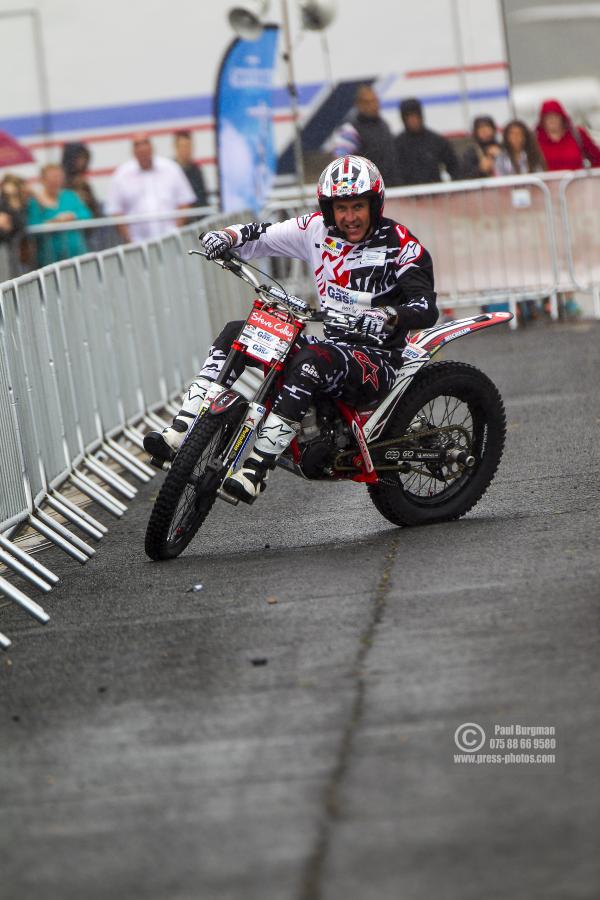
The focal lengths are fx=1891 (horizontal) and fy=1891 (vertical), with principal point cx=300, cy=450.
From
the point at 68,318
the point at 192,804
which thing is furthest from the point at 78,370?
the point at 192,804

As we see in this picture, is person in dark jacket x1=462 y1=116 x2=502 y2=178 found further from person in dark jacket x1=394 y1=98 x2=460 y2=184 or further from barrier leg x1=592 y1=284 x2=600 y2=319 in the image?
barrier leg x1=592 y1=284 x2=600 y2=319

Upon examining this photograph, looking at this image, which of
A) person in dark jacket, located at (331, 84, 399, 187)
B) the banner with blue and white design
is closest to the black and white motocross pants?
the banner with blue and white design

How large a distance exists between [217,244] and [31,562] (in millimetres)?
1664

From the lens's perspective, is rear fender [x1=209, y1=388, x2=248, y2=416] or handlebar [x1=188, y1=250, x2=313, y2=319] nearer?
rear fender [x1=209, y1=388, x2=248, y2=416]

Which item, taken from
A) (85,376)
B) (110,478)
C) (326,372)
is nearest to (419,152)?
(85,376)

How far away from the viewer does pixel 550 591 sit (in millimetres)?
6859

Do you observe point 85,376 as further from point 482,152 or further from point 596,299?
point 482,152

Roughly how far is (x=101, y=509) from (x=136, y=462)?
1.00 metres

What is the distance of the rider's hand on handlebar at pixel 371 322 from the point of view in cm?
822

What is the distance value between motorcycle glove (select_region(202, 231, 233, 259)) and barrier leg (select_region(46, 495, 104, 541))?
5.18 ft

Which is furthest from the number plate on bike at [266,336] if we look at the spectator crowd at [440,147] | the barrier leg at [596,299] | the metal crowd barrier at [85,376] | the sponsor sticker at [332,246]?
the spectator crowd at [440,147]

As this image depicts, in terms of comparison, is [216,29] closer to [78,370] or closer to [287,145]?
[287,145]

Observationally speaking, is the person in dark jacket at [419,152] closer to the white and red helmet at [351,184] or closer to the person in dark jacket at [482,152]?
the person in dark jacket at [482,152]

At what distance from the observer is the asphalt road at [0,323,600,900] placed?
435 centimetres
